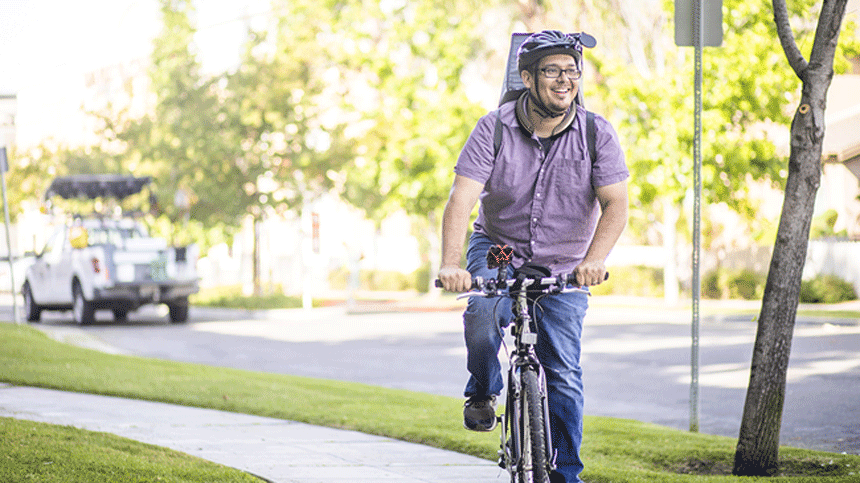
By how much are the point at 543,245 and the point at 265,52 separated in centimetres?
2526

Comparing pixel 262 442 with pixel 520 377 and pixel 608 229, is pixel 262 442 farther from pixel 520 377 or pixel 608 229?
pixel 608 229

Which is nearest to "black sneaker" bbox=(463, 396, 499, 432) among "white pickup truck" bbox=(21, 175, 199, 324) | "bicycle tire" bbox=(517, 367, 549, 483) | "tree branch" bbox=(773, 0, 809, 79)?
"bicycle tire" bbox=(517, 367, 549, 483)

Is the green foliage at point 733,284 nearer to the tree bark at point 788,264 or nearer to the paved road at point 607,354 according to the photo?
the paved road at point 607,354

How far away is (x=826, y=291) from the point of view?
24.8m

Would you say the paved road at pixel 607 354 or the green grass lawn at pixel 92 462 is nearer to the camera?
the green grass lawn at pixel 92 462

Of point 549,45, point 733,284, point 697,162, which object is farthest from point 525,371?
point 733,284

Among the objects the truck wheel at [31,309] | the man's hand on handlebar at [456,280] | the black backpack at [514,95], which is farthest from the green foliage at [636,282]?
the man's hand on handlebar at [456,280]

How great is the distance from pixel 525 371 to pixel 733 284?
82.3 feet

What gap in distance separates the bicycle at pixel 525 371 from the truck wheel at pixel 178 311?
17.4 metres

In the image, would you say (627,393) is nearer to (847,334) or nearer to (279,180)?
(847,334)

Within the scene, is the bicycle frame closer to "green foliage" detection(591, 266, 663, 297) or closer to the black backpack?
the black backpack

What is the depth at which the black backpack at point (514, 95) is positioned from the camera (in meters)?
4.42

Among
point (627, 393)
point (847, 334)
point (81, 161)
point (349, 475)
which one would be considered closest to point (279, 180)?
point (81, 161)

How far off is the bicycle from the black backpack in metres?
0.53
